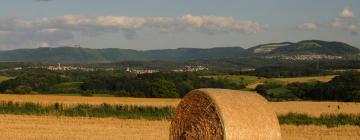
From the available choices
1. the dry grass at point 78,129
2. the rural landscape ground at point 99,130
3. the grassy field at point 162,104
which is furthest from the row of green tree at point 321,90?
the dry grass at point 78,129

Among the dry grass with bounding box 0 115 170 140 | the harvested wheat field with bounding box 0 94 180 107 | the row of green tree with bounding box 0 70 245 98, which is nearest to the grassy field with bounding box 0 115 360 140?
the dry grass with bounding box 0 115 170 140

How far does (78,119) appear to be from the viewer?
25969 mm

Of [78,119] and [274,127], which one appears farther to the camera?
[78,119]

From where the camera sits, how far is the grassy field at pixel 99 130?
18.4m

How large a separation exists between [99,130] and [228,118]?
927 centimetres

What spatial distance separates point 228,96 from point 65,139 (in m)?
6.11

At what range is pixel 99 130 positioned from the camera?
68.6 ft

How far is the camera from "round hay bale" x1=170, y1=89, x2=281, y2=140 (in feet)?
40.9

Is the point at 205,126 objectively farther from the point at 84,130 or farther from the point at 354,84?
the point at 354,84

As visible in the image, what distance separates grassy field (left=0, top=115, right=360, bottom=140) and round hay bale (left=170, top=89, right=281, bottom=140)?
449 cm

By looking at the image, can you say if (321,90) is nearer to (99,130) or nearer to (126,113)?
(126,113)

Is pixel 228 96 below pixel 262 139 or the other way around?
the other way around

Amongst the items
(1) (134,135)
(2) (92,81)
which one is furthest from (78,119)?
(2) (92,81)

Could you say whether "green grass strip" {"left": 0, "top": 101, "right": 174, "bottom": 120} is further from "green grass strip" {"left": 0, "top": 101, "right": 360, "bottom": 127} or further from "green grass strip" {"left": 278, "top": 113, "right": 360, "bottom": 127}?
"green grass strip" {"left": 278, "top": 113, "right": 360, "bottom": 127}
